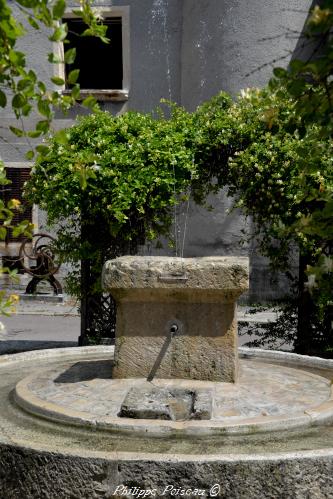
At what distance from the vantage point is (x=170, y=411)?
12.8 feet

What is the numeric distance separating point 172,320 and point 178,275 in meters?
0.32

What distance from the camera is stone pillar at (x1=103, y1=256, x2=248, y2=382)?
14.6 ft

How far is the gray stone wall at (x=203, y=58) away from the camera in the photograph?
1363 centimetres

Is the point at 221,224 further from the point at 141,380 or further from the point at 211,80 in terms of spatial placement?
the point at 141,380

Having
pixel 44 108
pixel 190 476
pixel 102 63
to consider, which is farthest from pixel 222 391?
pixel 102 63

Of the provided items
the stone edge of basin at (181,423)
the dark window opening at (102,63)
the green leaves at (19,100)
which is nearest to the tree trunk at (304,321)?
the stone edge of basin at (181,423)

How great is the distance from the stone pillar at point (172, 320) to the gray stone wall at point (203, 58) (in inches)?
328

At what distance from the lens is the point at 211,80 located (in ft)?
45.9

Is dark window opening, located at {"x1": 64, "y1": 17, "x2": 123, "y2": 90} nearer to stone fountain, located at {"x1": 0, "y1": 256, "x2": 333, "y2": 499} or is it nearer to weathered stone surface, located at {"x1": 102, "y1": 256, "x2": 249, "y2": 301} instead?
stone fountain, located at {"x1": 0, "y1": 256, "x2": 333, "y2": 499}

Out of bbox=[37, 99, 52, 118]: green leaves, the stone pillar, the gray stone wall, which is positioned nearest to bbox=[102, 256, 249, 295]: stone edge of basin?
Answer: the stone pillar

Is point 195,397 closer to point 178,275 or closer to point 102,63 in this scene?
point 178,275

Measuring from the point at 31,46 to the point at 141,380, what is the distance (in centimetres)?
1198

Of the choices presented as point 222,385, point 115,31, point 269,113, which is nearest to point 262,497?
point 222,385

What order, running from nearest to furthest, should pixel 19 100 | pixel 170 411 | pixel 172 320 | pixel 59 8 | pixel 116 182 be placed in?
pixel 59 8 → pixel 19 100 → pixel 170 411 → pixel 172 320 → pixel 116 182
